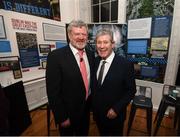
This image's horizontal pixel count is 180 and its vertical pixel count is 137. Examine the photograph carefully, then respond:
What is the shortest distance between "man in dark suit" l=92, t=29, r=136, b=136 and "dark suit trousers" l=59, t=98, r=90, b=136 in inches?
7.3

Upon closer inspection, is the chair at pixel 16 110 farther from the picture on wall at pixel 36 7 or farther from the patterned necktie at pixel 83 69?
the picture on wall at pixel 36 7

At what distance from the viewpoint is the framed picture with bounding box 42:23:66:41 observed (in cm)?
287

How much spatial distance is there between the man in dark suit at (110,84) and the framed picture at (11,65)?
174cm

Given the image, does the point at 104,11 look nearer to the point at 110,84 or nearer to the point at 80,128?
the point at 110,84

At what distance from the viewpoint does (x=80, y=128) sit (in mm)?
1599

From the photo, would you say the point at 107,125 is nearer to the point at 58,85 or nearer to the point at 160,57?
the point at 58,85

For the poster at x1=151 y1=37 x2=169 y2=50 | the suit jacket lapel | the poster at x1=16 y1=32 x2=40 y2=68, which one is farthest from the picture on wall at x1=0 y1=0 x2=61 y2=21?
the poster at x1=151 y1=37 x2=169 y2=50

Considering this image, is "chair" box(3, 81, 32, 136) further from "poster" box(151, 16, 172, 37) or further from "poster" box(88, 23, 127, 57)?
"poster" box(151, 16, 172, 37)

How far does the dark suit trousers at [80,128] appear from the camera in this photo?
1.48 metres

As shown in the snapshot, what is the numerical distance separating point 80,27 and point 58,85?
1.87 feet

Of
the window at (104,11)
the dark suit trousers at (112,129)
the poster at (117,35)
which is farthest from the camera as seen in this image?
the window at (104,11)

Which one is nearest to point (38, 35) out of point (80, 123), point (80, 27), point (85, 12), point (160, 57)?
point (85, 12)

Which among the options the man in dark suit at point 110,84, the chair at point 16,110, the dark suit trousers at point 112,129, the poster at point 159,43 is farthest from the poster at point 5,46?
the poster at point 159,43

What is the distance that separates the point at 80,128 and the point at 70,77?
28.5 inches
